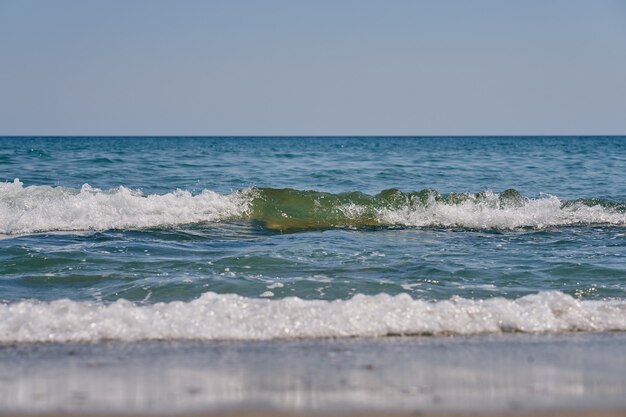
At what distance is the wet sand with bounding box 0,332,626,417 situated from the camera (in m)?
3.64

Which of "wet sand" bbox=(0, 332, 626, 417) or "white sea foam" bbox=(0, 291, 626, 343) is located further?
"white sea foam" bbox=(0, 291, 626, 343)

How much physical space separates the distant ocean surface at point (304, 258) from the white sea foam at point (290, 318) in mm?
15

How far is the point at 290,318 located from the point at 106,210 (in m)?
7.12

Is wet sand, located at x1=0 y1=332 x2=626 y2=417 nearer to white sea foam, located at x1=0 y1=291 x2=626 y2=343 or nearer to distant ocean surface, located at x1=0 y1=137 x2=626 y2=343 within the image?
white sea foam, located at x1=0 y1=291 x2=626 y2=343

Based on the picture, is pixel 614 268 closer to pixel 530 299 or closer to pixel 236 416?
pixel 530 299

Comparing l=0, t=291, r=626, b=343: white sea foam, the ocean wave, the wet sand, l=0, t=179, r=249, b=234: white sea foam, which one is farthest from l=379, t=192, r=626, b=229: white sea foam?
the wet sand

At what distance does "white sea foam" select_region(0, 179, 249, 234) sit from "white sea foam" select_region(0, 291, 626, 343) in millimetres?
5355

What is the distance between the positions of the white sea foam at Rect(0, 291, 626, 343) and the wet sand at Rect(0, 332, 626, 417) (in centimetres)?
18

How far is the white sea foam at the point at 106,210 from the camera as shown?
10820 mm

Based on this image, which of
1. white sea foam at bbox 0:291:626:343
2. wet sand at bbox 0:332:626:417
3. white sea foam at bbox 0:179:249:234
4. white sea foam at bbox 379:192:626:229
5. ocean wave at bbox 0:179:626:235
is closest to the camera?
wet sand at bbox 0:332:626:417

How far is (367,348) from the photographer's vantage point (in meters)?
4.75

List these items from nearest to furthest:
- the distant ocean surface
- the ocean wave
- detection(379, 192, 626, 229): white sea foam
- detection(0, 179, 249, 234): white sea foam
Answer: the distant ocean surface, detection(0, 179, 249, 234): white sea foam, the ocean wave, detection(379, 192, 626, 229): white sea foam

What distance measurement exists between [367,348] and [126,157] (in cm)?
1874

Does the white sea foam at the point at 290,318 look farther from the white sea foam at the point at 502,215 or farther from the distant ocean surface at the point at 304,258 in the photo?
the white sea foam at the point at 502,215
